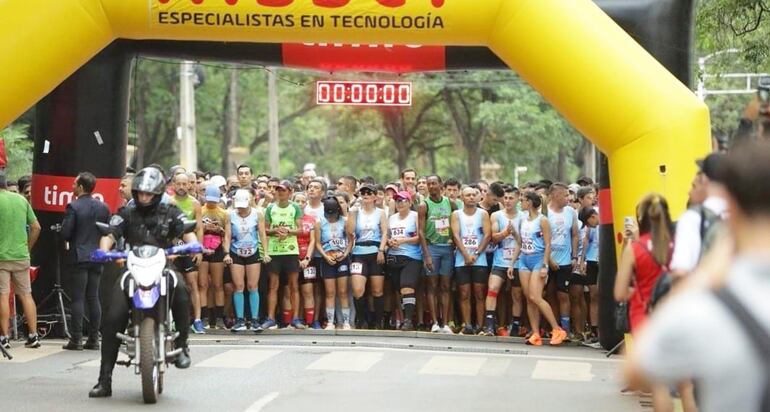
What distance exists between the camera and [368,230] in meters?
17.9

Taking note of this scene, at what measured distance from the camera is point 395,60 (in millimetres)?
16531

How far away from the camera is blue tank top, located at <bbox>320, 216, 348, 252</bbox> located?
58.7 ft

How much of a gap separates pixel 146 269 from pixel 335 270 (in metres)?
7.16

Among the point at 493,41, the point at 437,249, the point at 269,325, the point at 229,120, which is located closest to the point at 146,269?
the point at 493,41

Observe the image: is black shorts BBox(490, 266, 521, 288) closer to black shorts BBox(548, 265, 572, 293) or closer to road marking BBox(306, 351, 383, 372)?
black shorts BBox(548, 265, 572, 293)

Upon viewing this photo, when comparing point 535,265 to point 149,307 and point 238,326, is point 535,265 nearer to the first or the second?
point 238,326

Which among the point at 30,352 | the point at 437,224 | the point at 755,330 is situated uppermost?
the point at 437,224

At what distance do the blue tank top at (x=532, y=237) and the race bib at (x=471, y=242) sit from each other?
2.08ft

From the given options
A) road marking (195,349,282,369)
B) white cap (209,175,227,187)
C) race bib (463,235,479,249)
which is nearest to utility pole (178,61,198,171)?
white cap (209,175,227,187)

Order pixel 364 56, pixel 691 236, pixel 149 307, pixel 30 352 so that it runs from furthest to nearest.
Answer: pixel 364 56 < pixel 30 352 < pixel 149 307 < pixel 691 236

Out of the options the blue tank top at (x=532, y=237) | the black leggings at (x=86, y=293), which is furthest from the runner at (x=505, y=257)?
the black leggings at (x=86, y=293)

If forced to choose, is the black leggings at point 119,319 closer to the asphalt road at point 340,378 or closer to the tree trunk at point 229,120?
the asphalt road at point 340,378

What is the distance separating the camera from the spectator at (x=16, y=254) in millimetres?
14703

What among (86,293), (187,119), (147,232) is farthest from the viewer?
(187,119)
